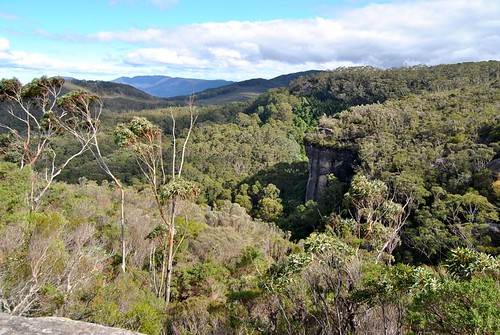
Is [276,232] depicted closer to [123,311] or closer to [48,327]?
[123,311]

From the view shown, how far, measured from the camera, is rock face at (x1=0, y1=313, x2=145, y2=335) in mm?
3559

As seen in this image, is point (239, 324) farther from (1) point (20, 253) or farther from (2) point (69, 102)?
(2) point (69, 102)

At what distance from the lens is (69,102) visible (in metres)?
15.6

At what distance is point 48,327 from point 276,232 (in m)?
34.7

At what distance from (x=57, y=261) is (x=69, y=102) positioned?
7.03 meters

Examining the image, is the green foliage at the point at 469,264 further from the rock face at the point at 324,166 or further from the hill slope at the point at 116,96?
the hill slope at the point at 116,96

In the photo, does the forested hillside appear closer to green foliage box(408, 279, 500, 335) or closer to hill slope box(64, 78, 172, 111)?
green foliage box(408, 279, 500, 335)

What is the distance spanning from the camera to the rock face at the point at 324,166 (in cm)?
4786

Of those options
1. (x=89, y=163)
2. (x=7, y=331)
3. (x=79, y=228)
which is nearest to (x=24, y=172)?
(x=79, y=228)

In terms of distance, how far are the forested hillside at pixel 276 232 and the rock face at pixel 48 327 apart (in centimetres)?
451

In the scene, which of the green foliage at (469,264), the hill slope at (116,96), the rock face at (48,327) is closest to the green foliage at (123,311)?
the rock face at (48,327)

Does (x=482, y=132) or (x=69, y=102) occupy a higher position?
(x=69, y=102)

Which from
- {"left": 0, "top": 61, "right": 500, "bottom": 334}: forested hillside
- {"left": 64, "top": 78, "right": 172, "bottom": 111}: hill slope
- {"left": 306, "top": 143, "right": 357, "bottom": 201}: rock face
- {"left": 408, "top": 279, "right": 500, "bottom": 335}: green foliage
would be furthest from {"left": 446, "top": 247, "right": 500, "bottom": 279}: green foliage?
{"left": 64, "top": 78, "right": 172, "bottom": 111}: hill slope

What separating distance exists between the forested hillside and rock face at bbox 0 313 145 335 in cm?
451
